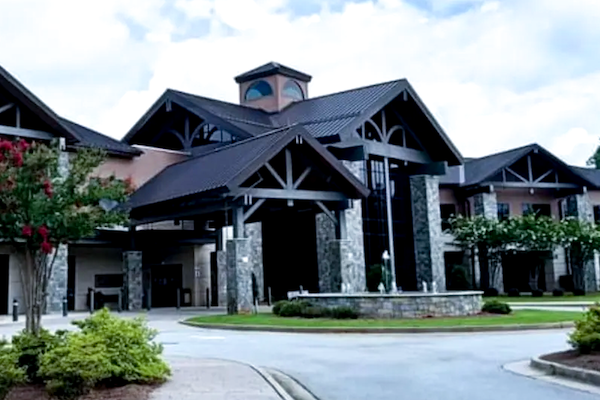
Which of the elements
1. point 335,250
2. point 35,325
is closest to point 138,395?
point 35,325

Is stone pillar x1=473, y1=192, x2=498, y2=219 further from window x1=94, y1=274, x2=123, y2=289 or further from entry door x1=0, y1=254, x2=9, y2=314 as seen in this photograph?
entry door x1=0, y1=254, x2=9, y2=314

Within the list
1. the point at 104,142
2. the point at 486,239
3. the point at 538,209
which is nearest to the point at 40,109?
the point at 104,142

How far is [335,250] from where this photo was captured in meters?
29.8

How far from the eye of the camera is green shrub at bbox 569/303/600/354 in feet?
36.3

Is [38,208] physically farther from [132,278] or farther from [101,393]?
[132,278]

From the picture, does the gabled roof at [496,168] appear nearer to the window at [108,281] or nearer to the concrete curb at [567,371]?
the window at [108,281]

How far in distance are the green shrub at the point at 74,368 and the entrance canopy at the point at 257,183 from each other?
1476 centimetres

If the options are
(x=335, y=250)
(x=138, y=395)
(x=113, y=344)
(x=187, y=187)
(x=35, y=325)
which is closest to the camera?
(x=138, y=395)

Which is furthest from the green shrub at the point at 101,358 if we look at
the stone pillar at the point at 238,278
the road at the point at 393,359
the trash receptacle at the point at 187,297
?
the trash receptacle at the point at 187,297

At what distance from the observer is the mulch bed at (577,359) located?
33.9 ft

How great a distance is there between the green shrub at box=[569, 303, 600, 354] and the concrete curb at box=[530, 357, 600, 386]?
0.60 metres

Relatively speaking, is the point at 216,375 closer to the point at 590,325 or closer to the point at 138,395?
the point at 138,395

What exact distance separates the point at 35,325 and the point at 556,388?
7429 millimetres

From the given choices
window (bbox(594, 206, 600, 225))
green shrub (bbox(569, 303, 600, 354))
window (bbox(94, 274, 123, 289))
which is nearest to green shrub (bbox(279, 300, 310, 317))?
green shrub (bbox(569, 303, 600, 354))
